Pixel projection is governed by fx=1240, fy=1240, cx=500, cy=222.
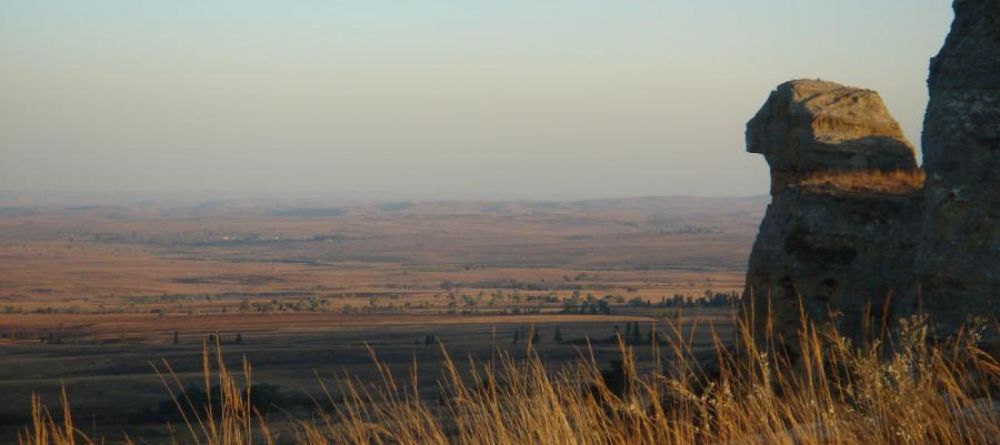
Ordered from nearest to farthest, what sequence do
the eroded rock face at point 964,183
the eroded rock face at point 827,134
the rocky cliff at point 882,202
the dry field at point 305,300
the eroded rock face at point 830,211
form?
the eroded rock face at point 964,183, the rocky cliff at point 882,202, the eroded rock face at point 830,211, the eroded rock face at point 827,134, the dry field at point 305,300

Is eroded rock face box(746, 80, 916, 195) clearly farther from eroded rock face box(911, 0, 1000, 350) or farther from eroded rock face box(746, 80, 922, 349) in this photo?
eroded rock face box(911, 0, 1000, 350)

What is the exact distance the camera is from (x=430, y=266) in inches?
5576

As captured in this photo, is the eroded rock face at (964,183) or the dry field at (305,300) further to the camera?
the dry field at (305,300)

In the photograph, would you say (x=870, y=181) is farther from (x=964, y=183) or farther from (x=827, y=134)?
(x=964, y=183)

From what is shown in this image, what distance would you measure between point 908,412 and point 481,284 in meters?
108

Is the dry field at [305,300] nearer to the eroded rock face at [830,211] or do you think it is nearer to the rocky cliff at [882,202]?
the eroded rock face at [830,211]

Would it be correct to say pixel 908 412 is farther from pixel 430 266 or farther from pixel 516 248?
pixel 516 248

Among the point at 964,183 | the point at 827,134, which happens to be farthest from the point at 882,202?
the point at 964,183

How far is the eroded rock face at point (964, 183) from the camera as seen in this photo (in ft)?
31.8

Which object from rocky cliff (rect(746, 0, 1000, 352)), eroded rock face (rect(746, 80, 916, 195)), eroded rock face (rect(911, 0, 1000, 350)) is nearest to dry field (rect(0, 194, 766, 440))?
rocky cliff (rect(746, 0, 1000, 352))

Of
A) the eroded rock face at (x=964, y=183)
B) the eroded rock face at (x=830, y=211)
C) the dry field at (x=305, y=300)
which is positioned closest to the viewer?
the eroded rock face at (x=964, y=183)

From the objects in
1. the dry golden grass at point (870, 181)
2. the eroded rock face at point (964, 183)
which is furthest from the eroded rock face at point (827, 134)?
the eroded rock face at point (964, 183)

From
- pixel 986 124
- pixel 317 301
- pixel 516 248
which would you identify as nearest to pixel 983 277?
pixel 986 124

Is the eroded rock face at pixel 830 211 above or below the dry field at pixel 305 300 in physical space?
above
